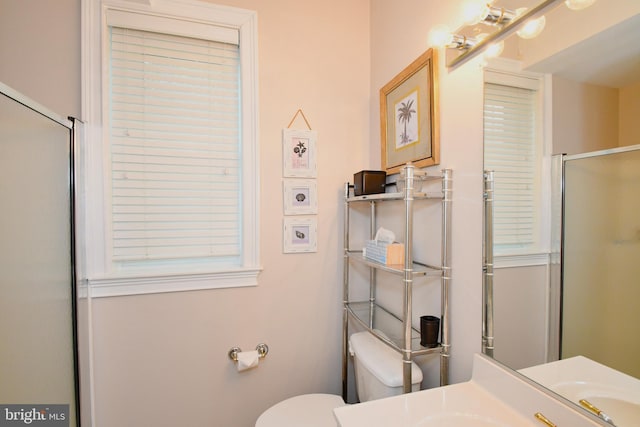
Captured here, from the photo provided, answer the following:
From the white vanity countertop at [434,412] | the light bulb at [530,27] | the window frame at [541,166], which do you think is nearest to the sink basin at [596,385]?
the white vanity countertop at [434,412]

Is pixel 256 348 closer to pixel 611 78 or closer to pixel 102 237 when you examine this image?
pixel 102 237

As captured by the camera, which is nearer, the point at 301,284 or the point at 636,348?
the point at 636,348

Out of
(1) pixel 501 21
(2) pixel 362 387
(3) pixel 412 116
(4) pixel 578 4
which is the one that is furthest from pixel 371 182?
(2) pixel 362 387

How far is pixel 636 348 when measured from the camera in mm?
554

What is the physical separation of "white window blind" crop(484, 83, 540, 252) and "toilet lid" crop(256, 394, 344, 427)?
1.05 metres

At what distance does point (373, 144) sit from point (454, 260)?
2.84ft

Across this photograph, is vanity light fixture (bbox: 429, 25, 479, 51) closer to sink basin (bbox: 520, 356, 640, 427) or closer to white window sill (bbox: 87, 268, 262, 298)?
sink basin (bbox: 520, 356, 640, 427)

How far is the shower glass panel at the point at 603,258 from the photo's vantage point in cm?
55

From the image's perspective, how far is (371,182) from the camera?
1338 millimetres

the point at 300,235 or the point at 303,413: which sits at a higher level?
the point at 300,235

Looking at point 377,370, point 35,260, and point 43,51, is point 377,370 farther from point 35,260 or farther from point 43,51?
point 43,51

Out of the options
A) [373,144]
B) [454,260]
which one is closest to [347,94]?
[373,144]

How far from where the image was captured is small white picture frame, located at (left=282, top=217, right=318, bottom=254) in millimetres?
1502

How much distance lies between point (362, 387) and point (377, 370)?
0.77 ft
